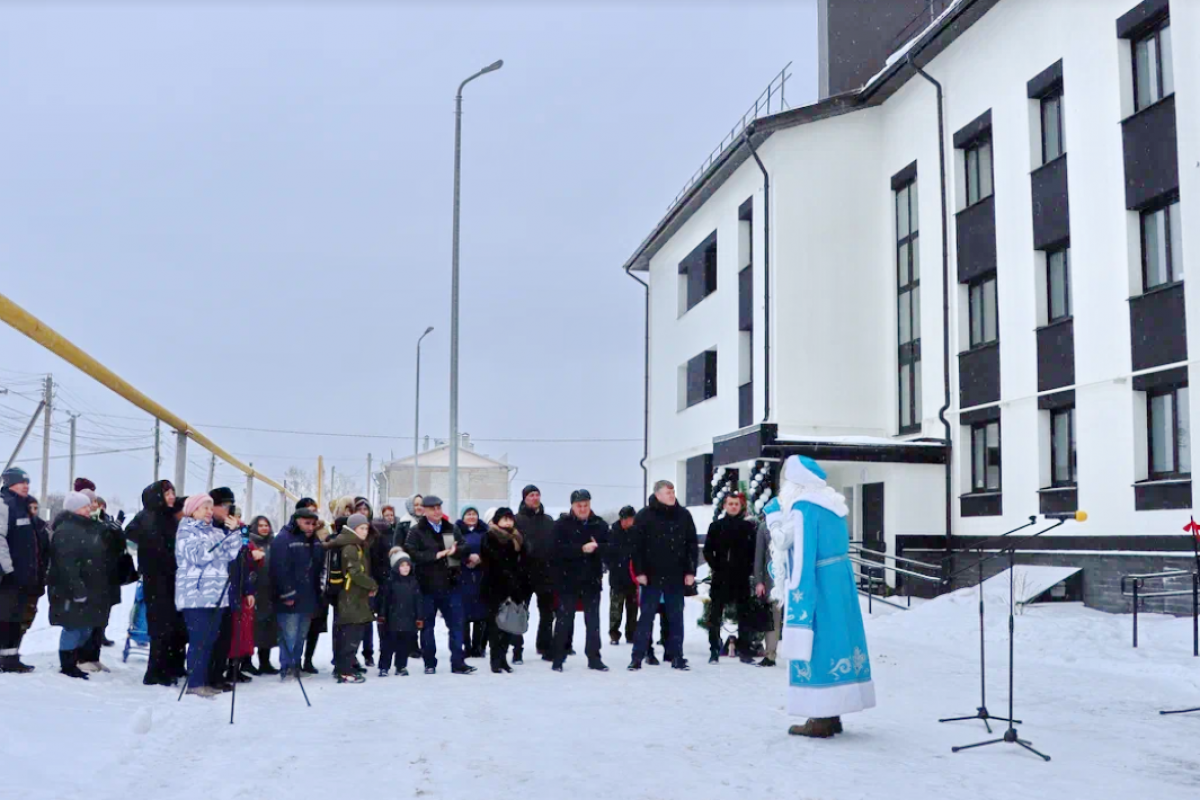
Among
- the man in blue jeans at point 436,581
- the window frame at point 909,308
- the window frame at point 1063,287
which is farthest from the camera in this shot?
the window frame at point 909,308

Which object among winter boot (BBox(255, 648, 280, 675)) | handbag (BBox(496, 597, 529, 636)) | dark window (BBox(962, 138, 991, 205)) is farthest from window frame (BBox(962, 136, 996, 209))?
winter boot (BBox(255, 648, 280, 675))

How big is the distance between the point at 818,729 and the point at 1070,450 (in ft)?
42.4

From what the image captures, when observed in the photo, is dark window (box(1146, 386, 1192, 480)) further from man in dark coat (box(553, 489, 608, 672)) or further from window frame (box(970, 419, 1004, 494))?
man in dark coat (box(553, 489, 608, 672))

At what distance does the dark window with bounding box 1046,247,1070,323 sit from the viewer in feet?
64.5

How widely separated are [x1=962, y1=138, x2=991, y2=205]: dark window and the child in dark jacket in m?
14.7

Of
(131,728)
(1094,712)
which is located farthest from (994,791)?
(131,728)

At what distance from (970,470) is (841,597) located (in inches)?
586

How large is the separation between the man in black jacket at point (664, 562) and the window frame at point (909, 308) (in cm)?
1288

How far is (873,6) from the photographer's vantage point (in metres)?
29.6

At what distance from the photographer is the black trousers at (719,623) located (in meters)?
13.1

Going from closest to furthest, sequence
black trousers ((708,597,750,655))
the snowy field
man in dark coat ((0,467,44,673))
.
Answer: the snowy field
man in dark coat ((0,467,44,673))
black trousers ((708,597,750,655))

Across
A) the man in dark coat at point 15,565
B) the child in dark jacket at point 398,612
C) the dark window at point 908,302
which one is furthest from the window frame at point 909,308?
the man in dark coat at point 15,565

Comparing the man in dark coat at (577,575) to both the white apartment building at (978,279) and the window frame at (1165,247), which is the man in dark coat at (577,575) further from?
the window frame at (1165,247)

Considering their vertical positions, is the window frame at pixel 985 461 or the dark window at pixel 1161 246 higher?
the dark window at pixel 1161 246
